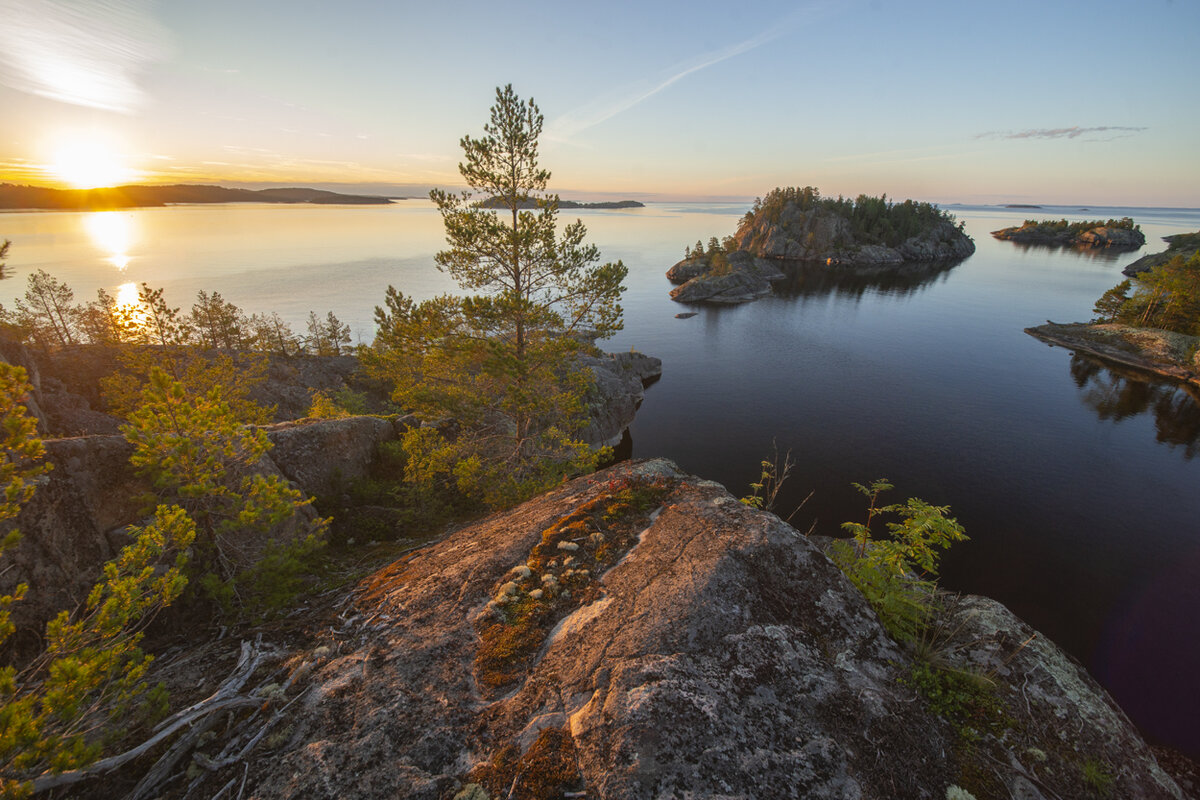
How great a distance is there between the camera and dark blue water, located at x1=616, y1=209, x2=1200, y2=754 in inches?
886

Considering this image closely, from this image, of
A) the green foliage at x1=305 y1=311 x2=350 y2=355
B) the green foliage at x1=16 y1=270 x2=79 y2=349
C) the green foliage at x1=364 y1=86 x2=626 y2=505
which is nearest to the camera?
the green foliage at x1=364 y1=86 x2=626 y2=505

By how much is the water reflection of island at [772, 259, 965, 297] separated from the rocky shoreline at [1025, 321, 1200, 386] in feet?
124

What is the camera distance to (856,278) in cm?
12275

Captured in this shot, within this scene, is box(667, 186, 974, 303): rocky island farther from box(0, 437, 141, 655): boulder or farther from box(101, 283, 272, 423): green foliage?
box(0, 437, 141, 655): boulder

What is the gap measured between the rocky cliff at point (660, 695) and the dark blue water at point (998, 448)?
20.2 meters

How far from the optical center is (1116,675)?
1973 cm

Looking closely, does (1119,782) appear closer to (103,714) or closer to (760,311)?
(103,714)

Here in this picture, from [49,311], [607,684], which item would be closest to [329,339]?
[49,311]

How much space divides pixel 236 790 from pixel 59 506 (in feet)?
32.1

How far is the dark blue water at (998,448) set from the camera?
2250 cm

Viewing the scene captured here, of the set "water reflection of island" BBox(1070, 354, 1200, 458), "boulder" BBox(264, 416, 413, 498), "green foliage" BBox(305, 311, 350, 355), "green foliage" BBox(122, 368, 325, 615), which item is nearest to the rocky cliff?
"green foliage" BBox(122, 368, 325, 615)

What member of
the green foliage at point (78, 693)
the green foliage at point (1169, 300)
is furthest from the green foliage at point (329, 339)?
the green foliage at point (1169, 300)

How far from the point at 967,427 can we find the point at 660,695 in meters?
48.8

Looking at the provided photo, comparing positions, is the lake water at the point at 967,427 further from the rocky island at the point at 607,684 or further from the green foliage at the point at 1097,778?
the green foliage at the point at 1097,778
